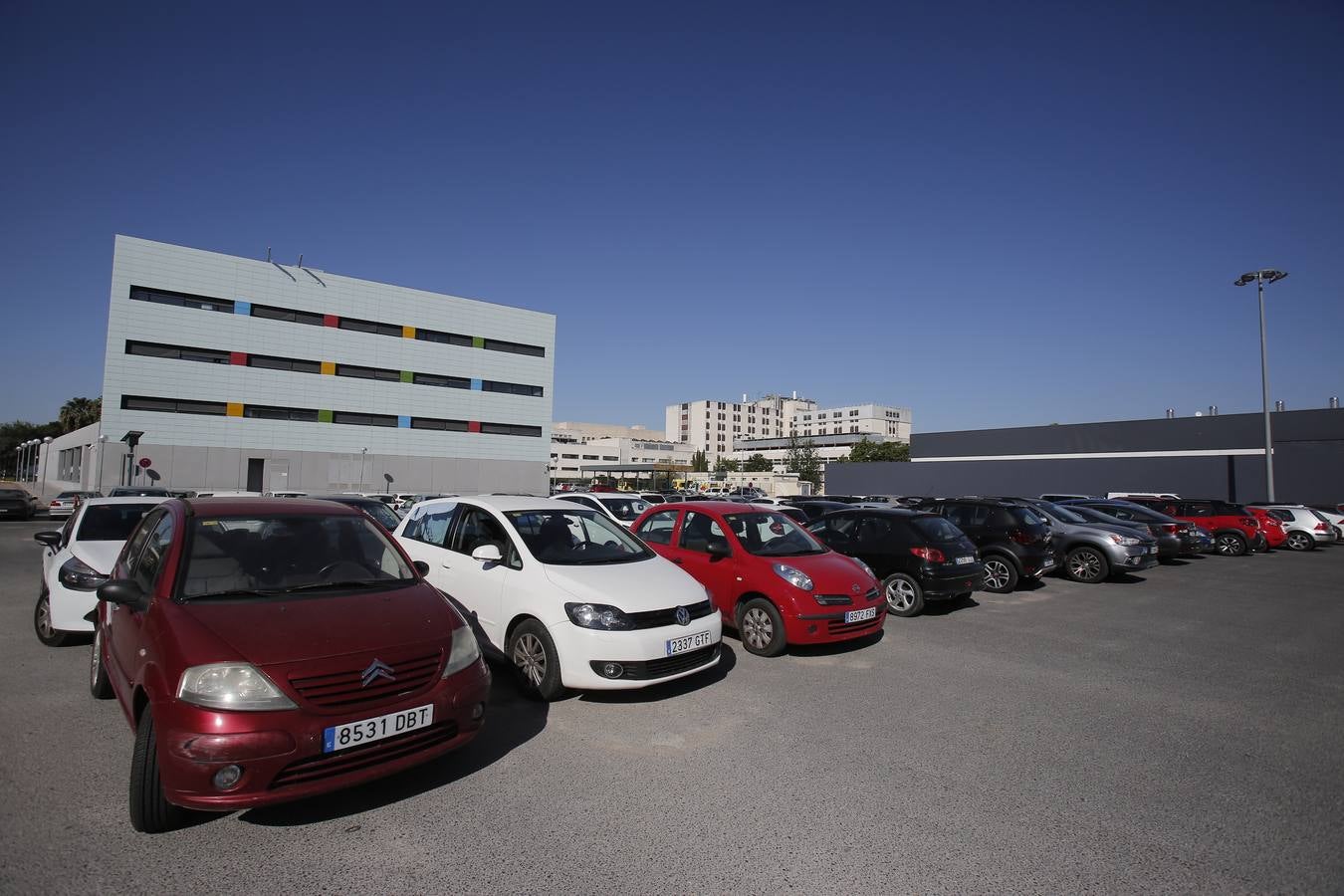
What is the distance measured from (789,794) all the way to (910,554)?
19.7 feet

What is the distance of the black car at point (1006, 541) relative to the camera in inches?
449

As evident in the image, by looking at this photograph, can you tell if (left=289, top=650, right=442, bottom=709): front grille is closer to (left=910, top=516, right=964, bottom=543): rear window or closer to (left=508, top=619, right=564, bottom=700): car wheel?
(left=508, top=619, right=564, bottom=700): car wheel

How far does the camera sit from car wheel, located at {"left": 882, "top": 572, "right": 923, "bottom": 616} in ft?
29.9

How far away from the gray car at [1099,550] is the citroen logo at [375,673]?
12.4m

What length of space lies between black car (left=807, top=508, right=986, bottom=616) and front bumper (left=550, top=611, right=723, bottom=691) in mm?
4579

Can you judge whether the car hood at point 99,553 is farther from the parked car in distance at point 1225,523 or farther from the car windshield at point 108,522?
the parked car in distance at point 1225,523

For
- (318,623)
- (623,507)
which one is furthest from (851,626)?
(623,507)

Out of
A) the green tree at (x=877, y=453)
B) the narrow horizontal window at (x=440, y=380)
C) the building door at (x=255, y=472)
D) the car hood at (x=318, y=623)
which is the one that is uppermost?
the narrow horizontal window at (x=440, y=380)

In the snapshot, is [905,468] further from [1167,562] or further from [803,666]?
[803,666]

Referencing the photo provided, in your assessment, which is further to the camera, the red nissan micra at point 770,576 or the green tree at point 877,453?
the green tree at point 877,453

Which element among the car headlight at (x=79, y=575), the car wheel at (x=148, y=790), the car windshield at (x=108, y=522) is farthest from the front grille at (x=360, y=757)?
the car windshield at (x=108, y=522)

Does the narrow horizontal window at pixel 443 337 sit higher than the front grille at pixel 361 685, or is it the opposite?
the narrow horizontal window at pixel 443 337

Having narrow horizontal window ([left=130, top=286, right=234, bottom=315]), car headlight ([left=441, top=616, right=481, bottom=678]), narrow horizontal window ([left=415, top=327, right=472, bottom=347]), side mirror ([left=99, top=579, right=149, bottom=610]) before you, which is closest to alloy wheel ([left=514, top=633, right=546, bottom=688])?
car headlight ([left=441, top=616, right=481, bottom=678])

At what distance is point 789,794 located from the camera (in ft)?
12.5
